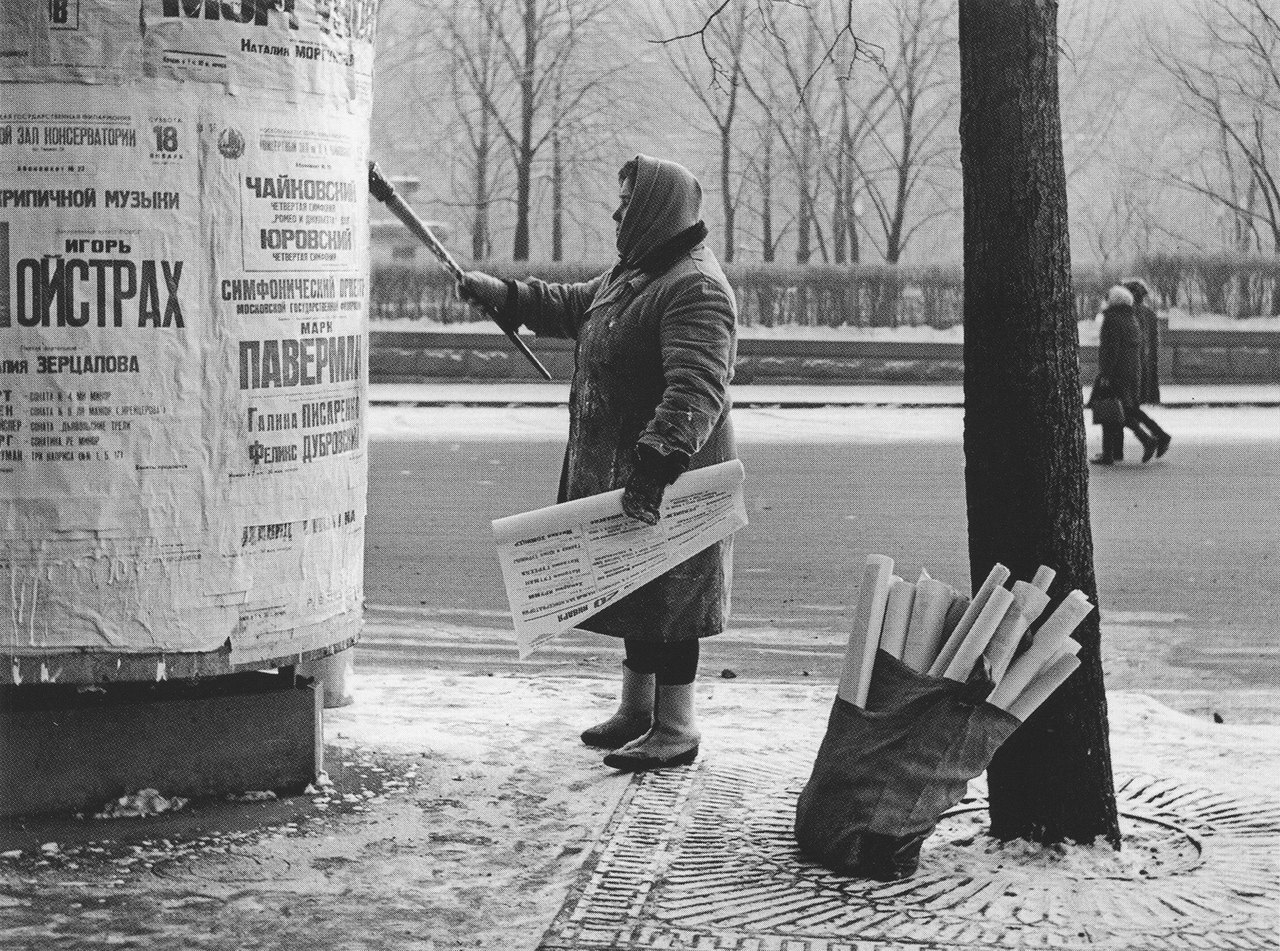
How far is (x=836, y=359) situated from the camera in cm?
2556

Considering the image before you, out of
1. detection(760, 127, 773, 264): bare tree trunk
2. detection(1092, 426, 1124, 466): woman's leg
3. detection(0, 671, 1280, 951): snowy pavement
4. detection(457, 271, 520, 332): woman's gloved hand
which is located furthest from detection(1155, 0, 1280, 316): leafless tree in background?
detection(0, 671, 1280, 951): snowy pavement

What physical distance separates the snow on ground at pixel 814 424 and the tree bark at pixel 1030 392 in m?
13.2

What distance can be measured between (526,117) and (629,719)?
24812 mm

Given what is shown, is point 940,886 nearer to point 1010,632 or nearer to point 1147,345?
point 1010,632

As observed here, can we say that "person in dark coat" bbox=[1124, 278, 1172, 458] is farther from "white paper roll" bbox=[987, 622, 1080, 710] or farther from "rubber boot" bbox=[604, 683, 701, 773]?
"white paper roll" bbox=[987, 622, 1080, 710]

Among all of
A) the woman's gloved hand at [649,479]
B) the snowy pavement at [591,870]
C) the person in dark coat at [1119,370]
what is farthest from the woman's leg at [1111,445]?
the woman's gloved hand at [649,479]

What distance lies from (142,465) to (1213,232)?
34.2m

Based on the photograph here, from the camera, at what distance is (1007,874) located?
449 centimetres

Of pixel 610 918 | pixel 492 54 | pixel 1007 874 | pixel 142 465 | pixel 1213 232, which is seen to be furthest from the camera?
pixel 1213 232

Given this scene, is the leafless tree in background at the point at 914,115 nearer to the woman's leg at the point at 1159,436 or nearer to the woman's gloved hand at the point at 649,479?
the woman's leg at the point at 1159,436

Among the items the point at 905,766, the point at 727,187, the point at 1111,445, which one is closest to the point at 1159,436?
the point at 1111,445

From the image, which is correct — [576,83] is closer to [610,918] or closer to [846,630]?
[846,630]

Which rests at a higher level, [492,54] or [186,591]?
[492,54]

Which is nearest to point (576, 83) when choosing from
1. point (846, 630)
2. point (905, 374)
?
point (905, 374)
